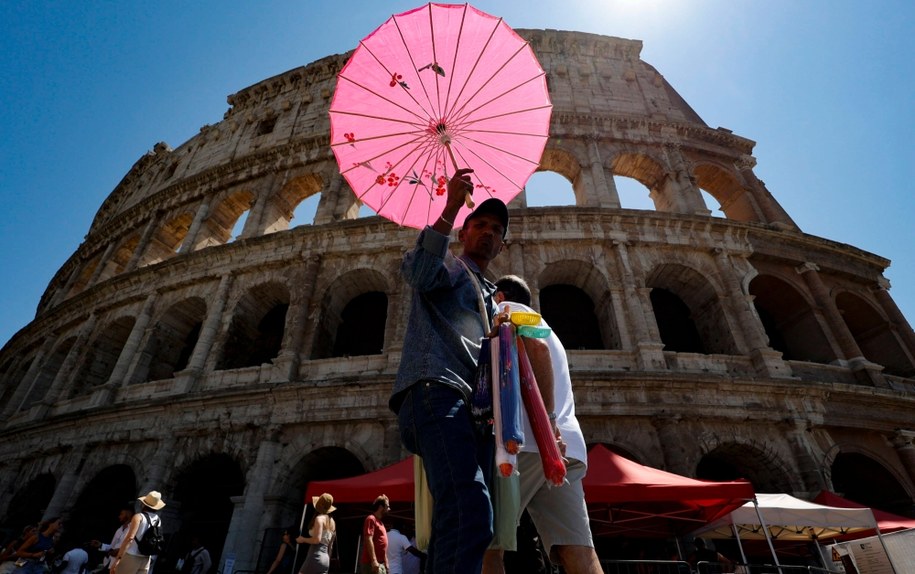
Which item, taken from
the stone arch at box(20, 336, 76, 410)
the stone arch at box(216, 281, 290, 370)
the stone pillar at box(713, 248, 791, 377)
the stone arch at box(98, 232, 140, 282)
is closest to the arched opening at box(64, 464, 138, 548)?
the stone arch at box(216, 281, 290, 370)

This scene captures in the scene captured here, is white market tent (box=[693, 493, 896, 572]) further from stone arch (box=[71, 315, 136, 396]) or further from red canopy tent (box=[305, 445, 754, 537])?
stone arch (box=[71, 315, 136, 396])

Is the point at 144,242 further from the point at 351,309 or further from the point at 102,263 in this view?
the point at 351,309

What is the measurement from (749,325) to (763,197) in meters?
6.40

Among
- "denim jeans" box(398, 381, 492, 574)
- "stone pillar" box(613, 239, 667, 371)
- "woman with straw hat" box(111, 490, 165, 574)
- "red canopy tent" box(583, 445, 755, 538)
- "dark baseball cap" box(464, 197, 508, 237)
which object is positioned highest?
"stone pillar" box(613, 239, 667, 371)

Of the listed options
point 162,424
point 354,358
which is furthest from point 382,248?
point 162,424

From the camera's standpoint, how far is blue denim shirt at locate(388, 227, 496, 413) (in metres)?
2.04

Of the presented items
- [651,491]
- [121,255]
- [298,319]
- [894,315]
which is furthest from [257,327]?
[894,315]

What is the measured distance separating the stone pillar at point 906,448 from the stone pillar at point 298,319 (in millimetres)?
12306

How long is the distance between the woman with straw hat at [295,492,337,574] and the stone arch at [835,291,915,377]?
15.0m

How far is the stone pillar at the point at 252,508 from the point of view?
363 inches

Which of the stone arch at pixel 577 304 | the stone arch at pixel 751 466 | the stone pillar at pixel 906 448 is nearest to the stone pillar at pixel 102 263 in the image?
the stone arch at pixel 577 304

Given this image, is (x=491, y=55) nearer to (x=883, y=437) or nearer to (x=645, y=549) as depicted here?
(x=645, y=549)

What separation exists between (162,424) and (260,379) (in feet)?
8.60

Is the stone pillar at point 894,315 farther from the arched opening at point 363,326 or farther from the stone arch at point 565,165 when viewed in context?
the arched opening at point 363,326
